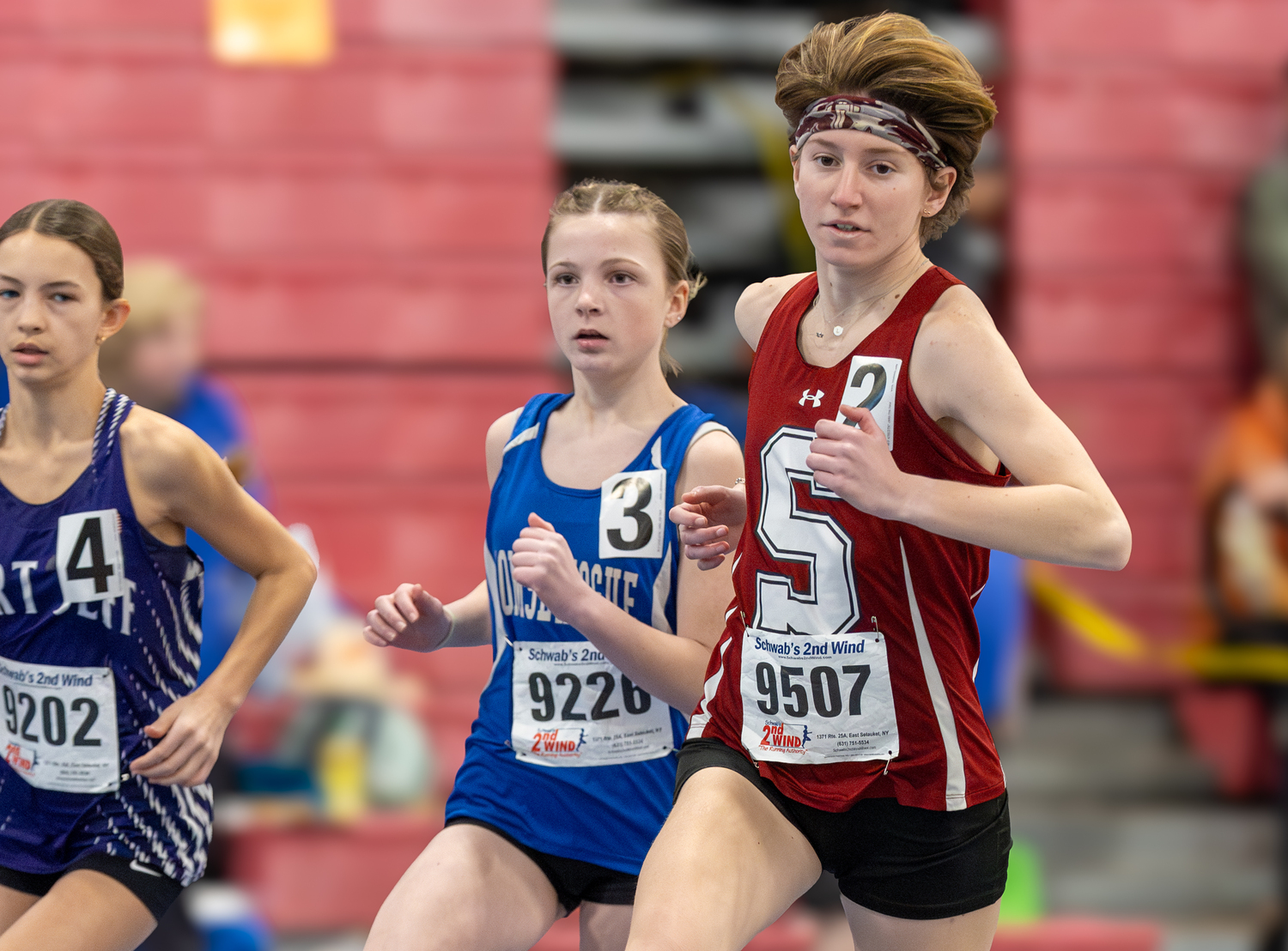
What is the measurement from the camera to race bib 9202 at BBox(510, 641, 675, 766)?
2301mm

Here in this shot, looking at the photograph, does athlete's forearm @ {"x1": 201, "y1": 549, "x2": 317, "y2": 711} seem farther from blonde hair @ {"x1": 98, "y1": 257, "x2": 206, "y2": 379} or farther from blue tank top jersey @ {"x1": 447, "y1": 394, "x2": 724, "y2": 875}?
blonde hair @ {"x1": 98, "y1": 257, "x2": 206, "y2": 379}

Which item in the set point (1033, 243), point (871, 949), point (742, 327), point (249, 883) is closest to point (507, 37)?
point (1033, 243)

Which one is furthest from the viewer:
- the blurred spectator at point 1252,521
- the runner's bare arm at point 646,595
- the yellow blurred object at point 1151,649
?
the yellow blurred object at point 1151,649

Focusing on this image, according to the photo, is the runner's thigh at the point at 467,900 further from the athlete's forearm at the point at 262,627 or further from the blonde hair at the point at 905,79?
the blonde hair at the point at 905,79

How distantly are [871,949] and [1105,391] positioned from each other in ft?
15.4

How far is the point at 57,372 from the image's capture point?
84.7 inches

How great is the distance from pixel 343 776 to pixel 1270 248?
13.4ft

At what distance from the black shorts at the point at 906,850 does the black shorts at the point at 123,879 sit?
2.55 ft

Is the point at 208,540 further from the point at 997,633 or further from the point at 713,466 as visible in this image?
the point at 997,633

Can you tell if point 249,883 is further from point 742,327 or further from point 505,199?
point 742,327

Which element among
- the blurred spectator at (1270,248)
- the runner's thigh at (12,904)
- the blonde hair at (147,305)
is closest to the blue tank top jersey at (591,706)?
the runner's thigh at (12,904)

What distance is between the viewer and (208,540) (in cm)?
223

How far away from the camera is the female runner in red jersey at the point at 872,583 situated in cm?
196

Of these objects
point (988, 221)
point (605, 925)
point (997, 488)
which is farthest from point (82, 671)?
point (988, 221)
